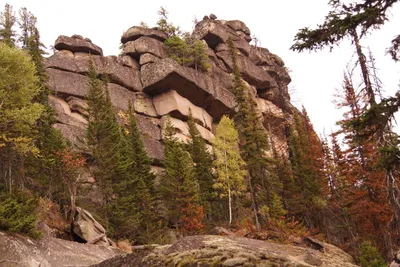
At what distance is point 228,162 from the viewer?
37250mm

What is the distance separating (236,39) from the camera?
69.4 meters

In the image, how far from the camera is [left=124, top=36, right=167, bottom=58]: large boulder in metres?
58.6

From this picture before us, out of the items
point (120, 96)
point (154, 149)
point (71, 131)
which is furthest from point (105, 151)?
point (120, 96)

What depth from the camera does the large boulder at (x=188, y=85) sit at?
51656 millimetres

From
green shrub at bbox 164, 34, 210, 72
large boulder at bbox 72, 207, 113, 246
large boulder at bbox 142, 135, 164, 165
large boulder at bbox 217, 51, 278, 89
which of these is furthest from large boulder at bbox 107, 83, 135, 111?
large boulder at bbox 72, 207, 113, 246

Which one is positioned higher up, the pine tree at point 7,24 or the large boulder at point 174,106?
the pine tree at point 7,24

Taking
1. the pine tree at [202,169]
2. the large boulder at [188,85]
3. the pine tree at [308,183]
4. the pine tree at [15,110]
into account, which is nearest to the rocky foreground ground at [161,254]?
the pine tree at [15,110]

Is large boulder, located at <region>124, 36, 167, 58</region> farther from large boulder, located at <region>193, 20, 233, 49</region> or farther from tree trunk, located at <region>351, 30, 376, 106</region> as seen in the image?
tree trunk, located at <region>351, 30, 376, 106</region>

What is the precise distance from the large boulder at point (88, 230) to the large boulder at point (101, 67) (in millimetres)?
31221

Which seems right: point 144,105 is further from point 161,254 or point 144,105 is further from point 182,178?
point 161,254

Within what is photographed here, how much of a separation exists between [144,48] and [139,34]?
429 centimetres

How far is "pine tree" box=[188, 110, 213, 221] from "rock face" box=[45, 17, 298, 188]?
434 cm

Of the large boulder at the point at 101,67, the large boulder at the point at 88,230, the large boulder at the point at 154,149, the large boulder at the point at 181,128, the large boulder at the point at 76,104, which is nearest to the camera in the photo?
the large boulder at the point at 88,230

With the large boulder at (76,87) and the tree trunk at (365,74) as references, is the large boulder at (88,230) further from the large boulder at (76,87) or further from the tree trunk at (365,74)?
the large boulder at (76,87)
